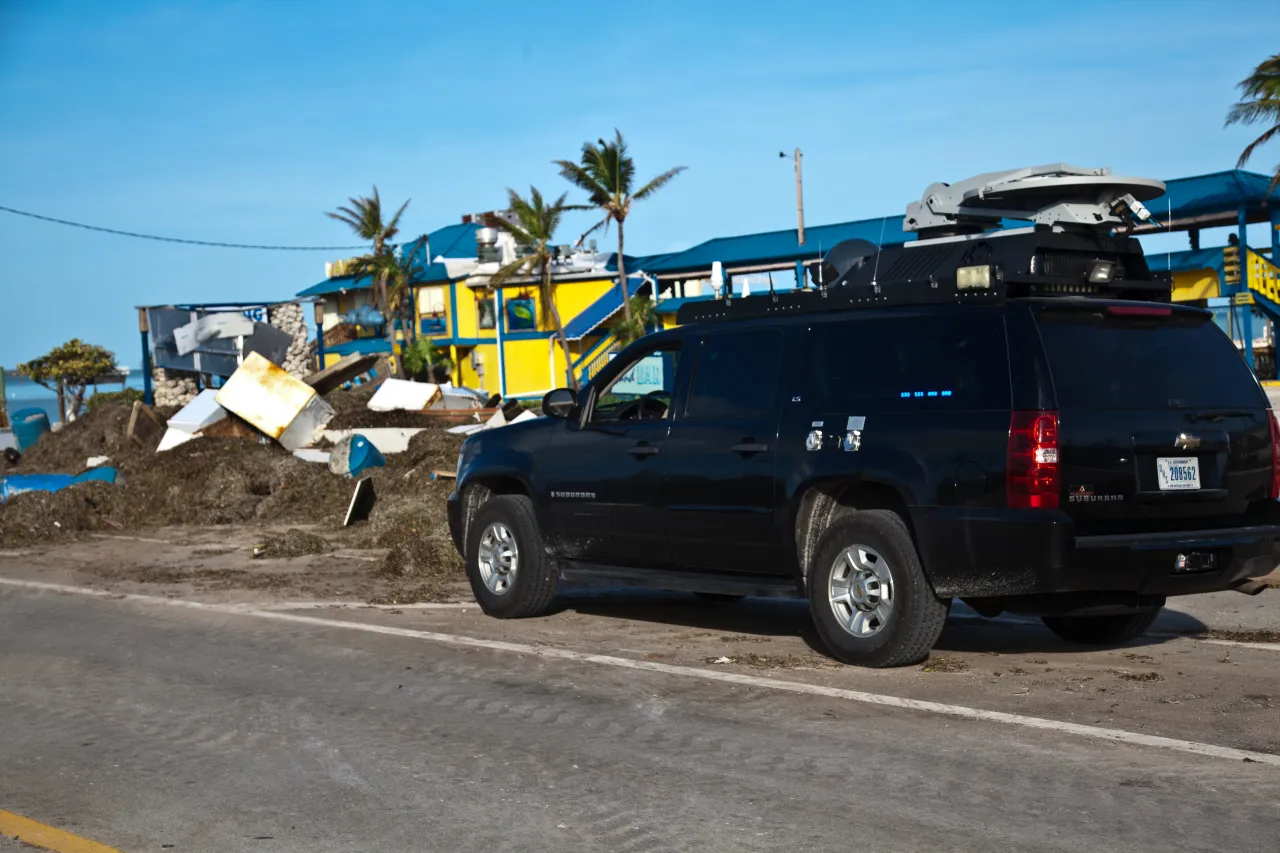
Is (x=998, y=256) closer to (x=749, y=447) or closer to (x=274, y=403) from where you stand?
(x=749, y=447)

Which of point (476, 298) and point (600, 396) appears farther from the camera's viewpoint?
point (476, 298)

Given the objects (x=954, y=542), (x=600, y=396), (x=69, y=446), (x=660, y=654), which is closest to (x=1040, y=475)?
(x=954, y=542)

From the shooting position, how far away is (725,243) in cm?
4891

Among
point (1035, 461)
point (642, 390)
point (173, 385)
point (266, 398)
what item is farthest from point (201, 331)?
point (1035, 461)

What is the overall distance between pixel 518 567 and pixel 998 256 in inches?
156

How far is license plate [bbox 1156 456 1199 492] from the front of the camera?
7715 millimetres

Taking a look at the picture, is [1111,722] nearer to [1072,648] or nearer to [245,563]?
[1072,648]

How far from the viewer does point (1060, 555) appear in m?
7.48

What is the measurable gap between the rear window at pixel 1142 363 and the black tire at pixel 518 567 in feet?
13.5

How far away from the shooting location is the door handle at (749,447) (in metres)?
8.78

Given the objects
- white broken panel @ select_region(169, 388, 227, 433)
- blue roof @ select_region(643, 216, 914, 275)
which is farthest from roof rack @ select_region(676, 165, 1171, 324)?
blue roof @ select_region(643, 216, 914, 275)

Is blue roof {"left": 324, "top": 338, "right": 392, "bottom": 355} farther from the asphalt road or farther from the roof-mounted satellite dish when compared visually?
the asphalt road

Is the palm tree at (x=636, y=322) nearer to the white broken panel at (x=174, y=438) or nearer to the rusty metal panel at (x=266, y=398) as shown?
the rusty metal panel at (x=266, y=398)

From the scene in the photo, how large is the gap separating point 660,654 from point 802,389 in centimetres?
181
